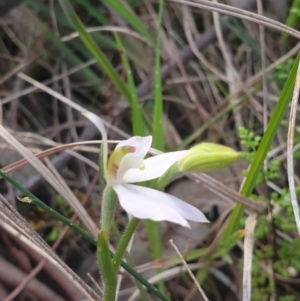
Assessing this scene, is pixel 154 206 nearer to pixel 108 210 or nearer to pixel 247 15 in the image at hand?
pixel 108 210

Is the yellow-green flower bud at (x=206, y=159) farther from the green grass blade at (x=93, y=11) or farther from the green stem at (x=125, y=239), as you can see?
the green grass blade at (x=93, y=11)

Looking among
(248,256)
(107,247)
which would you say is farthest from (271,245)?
(107,247)

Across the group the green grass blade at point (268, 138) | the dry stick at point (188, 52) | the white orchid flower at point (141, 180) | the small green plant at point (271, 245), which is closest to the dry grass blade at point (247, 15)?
the green grass blade at point (268, 138)

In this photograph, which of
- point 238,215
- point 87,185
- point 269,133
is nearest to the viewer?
point 269,133

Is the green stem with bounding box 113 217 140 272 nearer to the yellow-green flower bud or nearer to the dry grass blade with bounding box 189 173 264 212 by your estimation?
the yellow-green flower bud

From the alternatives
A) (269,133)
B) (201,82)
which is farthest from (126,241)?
(201,82)

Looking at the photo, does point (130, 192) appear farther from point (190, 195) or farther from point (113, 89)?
point (113, 89)
